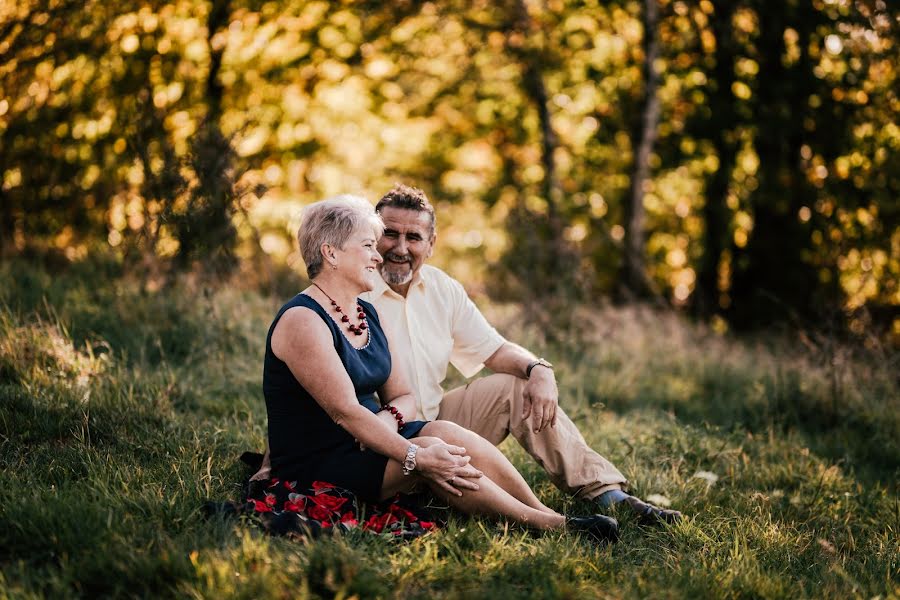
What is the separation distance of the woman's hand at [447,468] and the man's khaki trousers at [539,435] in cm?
67

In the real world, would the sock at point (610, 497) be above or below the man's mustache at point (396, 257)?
below

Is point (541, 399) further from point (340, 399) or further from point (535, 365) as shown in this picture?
point (340, 399)

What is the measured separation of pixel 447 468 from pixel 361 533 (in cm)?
42

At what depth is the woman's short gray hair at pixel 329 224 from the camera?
349cm

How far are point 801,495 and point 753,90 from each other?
299 inches

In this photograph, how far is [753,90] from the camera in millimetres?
10656

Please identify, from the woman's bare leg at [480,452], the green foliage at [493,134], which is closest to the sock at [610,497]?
the woman's bare leg at [480,452]

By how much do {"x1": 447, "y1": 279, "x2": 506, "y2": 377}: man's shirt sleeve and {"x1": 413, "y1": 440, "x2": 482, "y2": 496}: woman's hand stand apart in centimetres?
96

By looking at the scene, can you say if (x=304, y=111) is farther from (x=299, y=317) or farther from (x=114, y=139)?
(x=299, y=317)

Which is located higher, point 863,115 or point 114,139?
point 114,139

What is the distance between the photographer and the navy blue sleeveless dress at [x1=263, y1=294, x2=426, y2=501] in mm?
3354

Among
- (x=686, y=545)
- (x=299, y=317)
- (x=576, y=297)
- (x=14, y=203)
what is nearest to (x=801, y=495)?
(x=686, y=545)

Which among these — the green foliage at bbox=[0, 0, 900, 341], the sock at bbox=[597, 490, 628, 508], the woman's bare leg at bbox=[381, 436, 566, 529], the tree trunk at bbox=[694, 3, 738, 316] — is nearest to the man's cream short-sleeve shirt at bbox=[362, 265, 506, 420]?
the woman's bare leg at bbox=[381, 436, 566, 529]

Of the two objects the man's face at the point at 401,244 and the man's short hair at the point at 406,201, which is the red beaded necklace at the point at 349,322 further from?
the man's short hair at the point at 406,201
